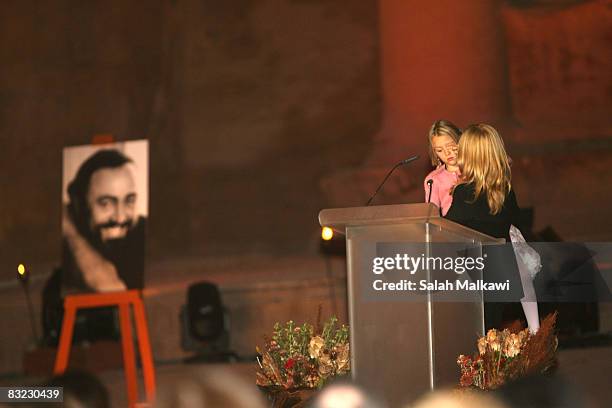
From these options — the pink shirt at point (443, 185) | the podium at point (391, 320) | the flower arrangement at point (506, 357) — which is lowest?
the flower arrangement at point (506, 357)

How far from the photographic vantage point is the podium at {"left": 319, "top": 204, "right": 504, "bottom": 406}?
2643 mm

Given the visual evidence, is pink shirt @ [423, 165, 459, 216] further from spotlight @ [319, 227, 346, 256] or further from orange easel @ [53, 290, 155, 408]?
spotlight @ [319, 227, 346, 256]

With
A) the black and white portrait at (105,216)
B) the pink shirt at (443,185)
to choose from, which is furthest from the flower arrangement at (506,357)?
the black and white portrait at (105,216)

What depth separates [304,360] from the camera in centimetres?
319

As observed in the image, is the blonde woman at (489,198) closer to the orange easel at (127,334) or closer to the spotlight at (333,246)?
the orange easel at (127,334)

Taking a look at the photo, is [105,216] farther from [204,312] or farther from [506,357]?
[506,357]

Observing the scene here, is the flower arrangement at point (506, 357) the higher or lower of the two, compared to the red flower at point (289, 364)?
higher

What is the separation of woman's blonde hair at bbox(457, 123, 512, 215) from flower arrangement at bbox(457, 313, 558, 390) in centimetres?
41

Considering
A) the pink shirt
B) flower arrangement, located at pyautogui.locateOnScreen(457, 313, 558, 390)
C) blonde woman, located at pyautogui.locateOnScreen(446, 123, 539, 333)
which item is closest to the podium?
flower arrangement, located at pyautogui.locateOnScreen(457, 313, 558, 390)

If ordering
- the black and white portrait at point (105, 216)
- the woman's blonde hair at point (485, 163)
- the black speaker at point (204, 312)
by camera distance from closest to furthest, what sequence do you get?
the woman's blonde hair at point (485, 163) → the black and white portrait at point (105, 216) → the black speaker at point (204, 312)

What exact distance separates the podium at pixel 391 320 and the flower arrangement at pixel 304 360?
46cm

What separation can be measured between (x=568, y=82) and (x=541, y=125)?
1.17 ft

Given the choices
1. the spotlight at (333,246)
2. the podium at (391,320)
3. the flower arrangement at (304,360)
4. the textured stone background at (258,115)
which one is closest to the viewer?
the podium at (391,320)

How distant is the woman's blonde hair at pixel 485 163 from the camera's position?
2.99 meters
